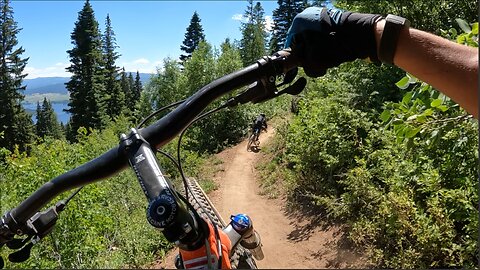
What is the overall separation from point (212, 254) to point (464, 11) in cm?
973

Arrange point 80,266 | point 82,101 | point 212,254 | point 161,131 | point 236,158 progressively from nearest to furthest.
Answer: point 212,254, point 161,131, point 80,266, point 236,158, point 82,101

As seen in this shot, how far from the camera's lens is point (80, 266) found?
6578 mm

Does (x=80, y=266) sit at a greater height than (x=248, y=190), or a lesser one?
greater

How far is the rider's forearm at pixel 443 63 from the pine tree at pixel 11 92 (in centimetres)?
3785

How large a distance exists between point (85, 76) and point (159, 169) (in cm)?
4493

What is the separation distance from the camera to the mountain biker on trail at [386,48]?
958mm

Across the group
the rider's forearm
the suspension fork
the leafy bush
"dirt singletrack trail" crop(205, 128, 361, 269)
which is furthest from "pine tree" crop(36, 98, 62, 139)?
the rider's forearm

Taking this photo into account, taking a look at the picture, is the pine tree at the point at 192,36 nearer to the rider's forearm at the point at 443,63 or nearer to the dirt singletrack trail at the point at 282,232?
the dirt singletrack trail at the point at 282,232

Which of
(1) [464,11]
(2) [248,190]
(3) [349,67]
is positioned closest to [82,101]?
(2) [248,190]

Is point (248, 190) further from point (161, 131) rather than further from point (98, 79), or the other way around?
point (98, 79)

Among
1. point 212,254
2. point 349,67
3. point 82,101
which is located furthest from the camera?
point 82,101

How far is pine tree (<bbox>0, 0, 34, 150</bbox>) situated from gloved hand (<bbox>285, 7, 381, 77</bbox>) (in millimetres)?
37582

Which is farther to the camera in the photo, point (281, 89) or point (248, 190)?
point (248, 190)

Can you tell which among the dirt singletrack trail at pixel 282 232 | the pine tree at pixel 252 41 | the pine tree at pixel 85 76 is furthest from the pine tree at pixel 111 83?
the dirt singletrack trail at pixel 282 232
